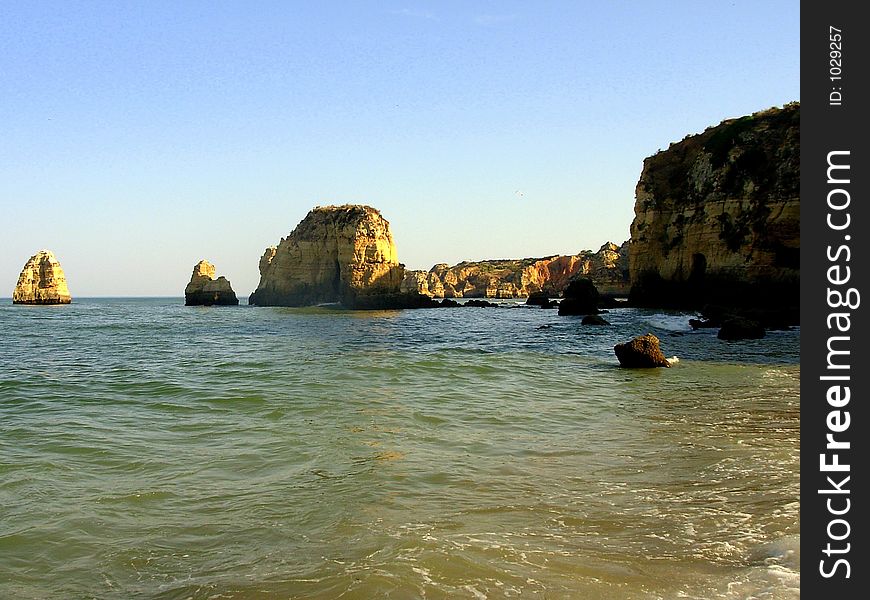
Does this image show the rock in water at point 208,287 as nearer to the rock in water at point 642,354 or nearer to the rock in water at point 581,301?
the rock in water at point 581,301

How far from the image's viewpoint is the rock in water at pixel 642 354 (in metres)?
16.5

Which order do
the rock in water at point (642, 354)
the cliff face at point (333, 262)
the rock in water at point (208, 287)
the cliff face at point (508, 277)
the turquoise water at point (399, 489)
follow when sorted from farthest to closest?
the cliff face at point (508, 277) < the rock in water at point (208, 287) < the cliff face at point (333, 262) < the rock in water at point (642, 354) < the turquoise water at point (399, 489)

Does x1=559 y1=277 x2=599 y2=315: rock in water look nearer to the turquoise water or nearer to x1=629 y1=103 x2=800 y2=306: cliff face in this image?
x1=629 y1=103 x2=800 y2=306: cliff face

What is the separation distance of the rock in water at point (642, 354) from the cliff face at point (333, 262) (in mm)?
60331

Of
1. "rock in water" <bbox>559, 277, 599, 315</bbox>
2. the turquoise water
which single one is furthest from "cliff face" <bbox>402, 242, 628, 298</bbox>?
the turquoise water

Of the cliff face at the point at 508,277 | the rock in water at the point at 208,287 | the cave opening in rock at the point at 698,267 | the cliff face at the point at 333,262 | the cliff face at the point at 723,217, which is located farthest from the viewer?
the cliff face at the point at 508,277

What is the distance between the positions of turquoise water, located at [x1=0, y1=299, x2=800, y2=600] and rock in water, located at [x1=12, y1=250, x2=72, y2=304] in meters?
102

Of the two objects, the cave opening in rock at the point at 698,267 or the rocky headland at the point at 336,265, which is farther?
the rocky headland at the point at 336,265

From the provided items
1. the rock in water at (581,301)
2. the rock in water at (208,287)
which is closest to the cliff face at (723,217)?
the rock in water at (581,301)

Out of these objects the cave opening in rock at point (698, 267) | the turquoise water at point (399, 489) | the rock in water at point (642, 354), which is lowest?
the turquoise water at point (399, 489)

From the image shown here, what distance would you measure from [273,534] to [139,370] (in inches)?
527

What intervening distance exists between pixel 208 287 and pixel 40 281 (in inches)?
1208

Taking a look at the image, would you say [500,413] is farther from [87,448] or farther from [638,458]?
[87,448]

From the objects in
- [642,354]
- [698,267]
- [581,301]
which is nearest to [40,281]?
[581,301]
